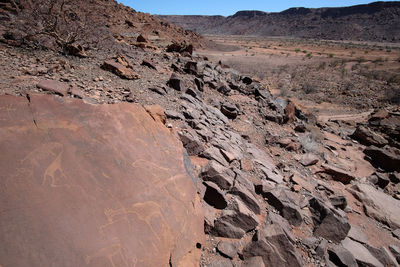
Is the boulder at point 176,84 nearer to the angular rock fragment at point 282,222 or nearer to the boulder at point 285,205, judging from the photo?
the boulder at point 285,205

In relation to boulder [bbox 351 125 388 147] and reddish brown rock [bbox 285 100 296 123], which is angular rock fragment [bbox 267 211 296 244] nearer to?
reddish brown rock [bbox 285 100 296 123]

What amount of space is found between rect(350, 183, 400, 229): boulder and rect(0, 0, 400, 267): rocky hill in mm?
29

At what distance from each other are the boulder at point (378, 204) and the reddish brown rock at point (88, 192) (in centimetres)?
426

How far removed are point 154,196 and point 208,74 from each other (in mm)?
7158

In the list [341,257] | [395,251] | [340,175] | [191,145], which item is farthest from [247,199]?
[340,175]

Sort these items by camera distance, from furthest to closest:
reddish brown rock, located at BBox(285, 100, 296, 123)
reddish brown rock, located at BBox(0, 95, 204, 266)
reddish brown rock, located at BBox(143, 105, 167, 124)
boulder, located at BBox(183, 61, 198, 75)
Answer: reddish brown rock, located at BBox(285, 100, 296, 123)
boulder, located at BBox(183, 61, 198, 75)
reddish brown rock, located at BBox(143, 105, 167, 124)
reddish brown rock, located at BBox(0, 95, 204, 266)

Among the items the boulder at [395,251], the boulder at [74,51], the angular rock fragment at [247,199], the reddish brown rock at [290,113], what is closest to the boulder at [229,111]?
the reddish brown rock at [290,113]

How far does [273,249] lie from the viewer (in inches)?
99.4

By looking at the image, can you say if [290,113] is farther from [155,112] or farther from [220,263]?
[220,263]

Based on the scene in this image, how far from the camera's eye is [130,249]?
5.86 feet

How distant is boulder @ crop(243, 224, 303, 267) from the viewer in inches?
97.0

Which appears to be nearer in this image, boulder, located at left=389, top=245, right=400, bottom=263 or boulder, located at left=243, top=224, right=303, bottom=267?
boulder, located at left=243, top=224, right=303, bottom=267

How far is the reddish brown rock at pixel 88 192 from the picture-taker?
1.55 m

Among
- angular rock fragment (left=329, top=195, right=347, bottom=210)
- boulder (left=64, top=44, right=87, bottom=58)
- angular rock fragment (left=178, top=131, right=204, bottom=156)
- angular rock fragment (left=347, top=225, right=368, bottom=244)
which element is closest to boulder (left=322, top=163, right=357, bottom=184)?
angular rock fragment (left=329, top=195, right=347, bottom=210)
